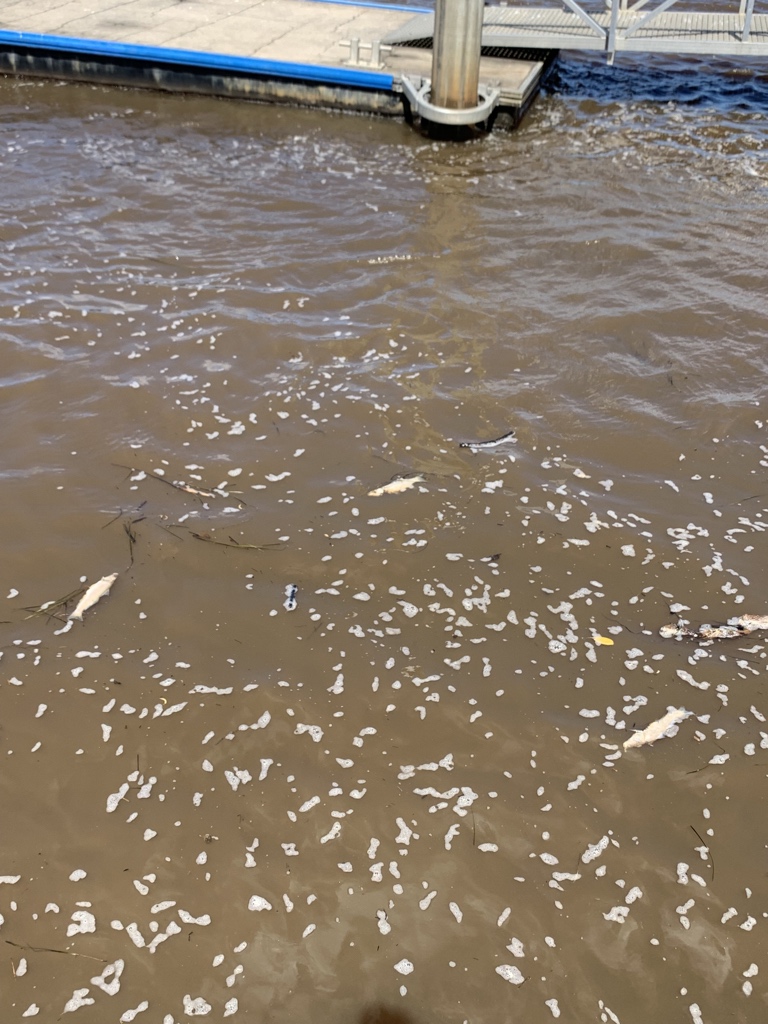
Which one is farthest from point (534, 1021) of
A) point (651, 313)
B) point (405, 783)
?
point (651, 313)

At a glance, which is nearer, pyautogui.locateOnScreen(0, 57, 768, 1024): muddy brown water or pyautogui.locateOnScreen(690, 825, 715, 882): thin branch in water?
pyautogui.locateOnScreen(0, 57, 768, 1024): muddy brown water

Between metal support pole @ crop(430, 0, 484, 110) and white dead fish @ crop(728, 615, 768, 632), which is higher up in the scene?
metal support pole @ crop(430, 0, 484, 110)

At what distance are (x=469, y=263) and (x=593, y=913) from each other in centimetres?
596

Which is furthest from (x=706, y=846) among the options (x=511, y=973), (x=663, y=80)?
(x=663, y=80)

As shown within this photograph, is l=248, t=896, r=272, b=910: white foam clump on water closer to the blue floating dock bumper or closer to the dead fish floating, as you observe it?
the dead fish floating

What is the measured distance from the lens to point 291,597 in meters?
4.83

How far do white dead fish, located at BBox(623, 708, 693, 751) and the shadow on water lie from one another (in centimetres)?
1009

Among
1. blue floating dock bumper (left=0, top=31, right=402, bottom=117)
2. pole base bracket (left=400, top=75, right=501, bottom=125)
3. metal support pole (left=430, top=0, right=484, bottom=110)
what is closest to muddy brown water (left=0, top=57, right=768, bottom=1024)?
pole base bracket (left=400, top=75, right=501, bottom=125)

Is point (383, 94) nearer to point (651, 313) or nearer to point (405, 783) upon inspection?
point (651, 313)

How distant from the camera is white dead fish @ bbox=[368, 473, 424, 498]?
5516 millimetres

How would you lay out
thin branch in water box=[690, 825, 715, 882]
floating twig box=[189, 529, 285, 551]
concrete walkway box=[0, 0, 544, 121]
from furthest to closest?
concrete walkway box=[0, 0, 544, 121]
floating twig box=[189, 529, 285, 551]
thin branch in water box=[690, 825, 715, 882]

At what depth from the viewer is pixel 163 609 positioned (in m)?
4.75

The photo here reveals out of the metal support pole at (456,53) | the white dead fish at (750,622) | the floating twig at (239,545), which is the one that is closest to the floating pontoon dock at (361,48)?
the metal support pole at (456,53)

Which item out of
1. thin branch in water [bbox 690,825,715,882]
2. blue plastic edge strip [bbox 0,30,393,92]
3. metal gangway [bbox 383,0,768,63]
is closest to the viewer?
thin branch in water [bbox 690,825,715,882]
